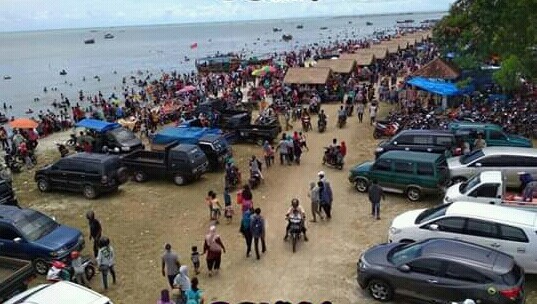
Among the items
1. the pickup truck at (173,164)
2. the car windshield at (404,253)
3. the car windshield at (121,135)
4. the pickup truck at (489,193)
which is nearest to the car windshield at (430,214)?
the car windshield at (404,253)

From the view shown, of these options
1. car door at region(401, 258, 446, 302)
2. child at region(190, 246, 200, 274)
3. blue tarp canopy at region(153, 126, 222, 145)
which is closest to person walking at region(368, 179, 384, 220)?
car door at region(401, 258, 446, 302)

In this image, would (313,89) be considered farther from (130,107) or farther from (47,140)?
(47,140)

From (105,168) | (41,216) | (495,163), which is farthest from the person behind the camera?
(105,168)

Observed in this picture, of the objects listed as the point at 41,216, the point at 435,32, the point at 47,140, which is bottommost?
the point at 47,140

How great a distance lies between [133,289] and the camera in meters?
12.5

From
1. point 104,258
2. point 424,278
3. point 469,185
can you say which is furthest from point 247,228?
point 469,185

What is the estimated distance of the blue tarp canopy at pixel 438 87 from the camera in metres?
28.3

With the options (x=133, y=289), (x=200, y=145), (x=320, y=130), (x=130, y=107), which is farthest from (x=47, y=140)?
(x=133, y=289)

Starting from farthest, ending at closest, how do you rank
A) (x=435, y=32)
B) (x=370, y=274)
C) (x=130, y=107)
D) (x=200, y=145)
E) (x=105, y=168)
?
(x=130, y=107), (x=435, y=32), (x=200, y=145), (x=105, y=168), (x=370, y=274)

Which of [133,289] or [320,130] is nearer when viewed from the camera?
[133,289]

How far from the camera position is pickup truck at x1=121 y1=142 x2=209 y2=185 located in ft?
66.2

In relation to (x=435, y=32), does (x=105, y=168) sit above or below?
below

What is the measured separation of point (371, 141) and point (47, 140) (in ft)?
63.7

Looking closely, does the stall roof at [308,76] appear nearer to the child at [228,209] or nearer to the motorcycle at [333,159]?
the motorcycle at [333,159]
